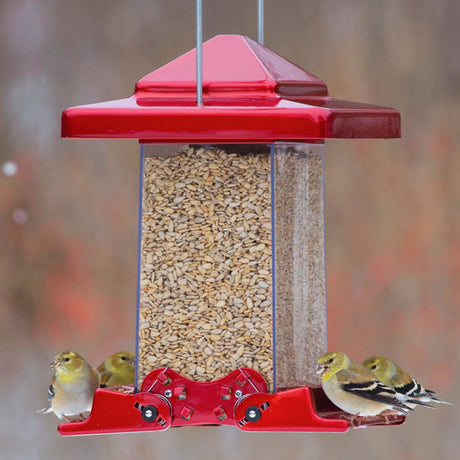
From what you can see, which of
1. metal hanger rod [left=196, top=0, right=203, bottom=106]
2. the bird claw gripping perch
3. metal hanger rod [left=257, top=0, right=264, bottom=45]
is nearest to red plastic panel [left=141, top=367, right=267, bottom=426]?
the bird claw gripping perch

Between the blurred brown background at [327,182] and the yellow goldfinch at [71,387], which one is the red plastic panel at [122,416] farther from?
the blurred brown background at [327,182]

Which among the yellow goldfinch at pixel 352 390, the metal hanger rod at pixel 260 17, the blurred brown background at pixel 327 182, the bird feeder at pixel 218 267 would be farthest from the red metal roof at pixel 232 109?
the blurred brown background at pixel 327 182

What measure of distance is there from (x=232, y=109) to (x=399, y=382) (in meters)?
1.09

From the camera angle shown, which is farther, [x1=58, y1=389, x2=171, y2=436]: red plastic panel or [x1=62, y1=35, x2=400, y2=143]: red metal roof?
[x1=58, y1=389, x2=171, y2=436]: red plastic panel

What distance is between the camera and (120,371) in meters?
3.51

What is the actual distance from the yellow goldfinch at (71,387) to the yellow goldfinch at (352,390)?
77 cm

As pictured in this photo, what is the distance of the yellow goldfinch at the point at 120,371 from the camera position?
349cm

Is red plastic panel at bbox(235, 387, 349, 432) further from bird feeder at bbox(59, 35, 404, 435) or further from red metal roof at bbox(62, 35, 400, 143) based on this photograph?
red metal roof at bbox(62, 35, 400, 143)

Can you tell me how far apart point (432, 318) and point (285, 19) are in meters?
2.01

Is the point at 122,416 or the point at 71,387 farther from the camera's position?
the point at 71,387

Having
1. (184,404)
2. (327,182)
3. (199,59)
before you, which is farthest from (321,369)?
(327,182)

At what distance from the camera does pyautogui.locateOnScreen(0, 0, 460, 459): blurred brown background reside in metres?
6.24

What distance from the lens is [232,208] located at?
326 cm

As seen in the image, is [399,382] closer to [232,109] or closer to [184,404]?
[184,404]
